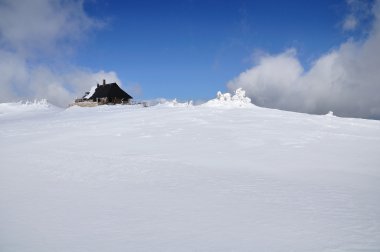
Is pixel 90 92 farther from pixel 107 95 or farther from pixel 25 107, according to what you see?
pixel 25 107

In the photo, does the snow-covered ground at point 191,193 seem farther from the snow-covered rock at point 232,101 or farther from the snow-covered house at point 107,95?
the snow-covered house at point 107,95

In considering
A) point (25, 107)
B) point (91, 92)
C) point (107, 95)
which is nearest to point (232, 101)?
point (25, 107)

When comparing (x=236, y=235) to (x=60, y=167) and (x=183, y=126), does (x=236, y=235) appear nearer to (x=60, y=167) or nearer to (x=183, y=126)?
(x=60, y=167)

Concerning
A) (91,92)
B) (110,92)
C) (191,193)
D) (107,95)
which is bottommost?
(191,193)

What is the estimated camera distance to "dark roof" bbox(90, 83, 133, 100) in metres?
57.9

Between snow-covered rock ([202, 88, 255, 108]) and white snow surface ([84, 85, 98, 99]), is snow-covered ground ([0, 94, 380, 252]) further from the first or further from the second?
white snow surface ([84, 85, 98, 99])

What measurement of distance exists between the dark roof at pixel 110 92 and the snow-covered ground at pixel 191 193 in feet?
139

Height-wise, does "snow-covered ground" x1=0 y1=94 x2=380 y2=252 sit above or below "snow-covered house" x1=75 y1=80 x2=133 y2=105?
below

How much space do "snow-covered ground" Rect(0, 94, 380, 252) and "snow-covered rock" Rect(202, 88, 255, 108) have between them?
13211mm

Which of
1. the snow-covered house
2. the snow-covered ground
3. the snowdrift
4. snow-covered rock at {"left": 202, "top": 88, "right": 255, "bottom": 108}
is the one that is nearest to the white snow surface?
the snow-covered house

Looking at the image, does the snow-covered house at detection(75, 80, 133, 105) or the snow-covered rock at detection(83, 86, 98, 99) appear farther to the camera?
the snow-covered rock at detection(83, 86, 98, 99)

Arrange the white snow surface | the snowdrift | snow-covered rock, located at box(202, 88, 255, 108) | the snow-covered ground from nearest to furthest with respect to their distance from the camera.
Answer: the snow-covered ground
snow-covered rock, located at box(202, 88, 255, 108)
the snowdrift
the white snow surface

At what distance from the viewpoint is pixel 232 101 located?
30.0 metres

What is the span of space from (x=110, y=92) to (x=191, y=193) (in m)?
52.4
